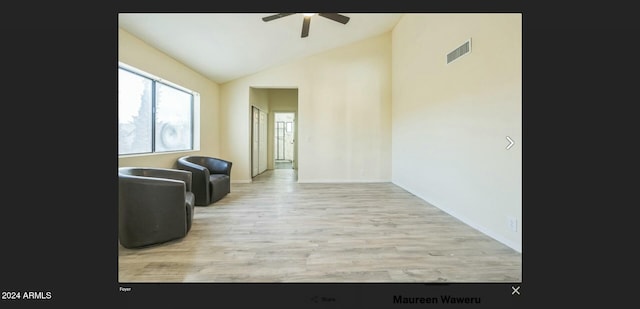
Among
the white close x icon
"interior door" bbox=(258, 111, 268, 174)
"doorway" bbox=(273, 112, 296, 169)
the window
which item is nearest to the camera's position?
the white close x icon

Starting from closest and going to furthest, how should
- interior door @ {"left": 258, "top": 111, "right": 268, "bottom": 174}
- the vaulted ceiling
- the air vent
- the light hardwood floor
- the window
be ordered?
the light hardwood floor < the air vent < the vaulted ceiling < the window < interior door @ {"left": 258, "top": 111, "right": 268, "bottom": 174}

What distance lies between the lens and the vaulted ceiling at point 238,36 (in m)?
2.68

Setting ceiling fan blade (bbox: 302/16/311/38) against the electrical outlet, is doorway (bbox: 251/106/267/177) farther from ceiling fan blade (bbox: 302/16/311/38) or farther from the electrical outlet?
the electrical outlet

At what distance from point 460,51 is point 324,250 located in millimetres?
2605

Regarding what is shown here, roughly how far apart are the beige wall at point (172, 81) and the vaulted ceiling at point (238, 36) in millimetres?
100

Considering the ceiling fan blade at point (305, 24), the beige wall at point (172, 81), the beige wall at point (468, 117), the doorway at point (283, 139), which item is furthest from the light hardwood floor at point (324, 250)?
the doorway at point (283, 139)

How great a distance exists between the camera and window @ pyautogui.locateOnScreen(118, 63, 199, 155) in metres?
2.80

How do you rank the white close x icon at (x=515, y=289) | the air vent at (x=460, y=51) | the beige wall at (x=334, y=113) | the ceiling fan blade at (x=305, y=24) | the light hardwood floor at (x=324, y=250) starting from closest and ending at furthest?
the white close x icon at (x=515, y=289), the light hardwood floor at (x=324, y=250), the air vent at (x=460, y=51), the ceiling fan blade at (x=305, y=24), the beige wall at (x=334, y=113)

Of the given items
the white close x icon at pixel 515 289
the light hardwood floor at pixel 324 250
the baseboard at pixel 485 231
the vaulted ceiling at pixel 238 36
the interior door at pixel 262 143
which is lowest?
the light hardwood floor at pixel 324 250

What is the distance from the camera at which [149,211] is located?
1.98 meters

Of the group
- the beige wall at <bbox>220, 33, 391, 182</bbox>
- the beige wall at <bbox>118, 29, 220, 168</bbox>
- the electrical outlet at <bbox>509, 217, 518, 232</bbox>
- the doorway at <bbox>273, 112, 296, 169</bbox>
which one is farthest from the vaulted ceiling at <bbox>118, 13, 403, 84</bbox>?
the doorway at <bbox>273, 112, 296, 169</bbox>

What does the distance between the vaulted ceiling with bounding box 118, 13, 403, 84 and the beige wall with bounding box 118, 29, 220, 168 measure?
10 cm

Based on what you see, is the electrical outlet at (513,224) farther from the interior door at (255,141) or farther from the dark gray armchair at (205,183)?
the interior door at (255,141)

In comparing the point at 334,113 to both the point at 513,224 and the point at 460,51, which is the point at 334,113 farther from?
the point at 513,224
